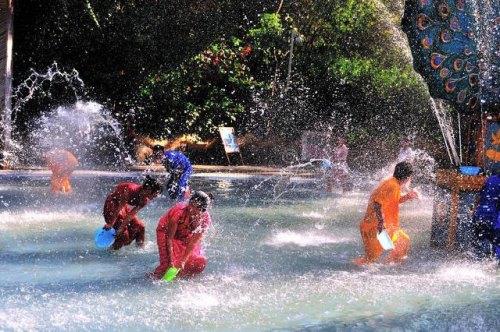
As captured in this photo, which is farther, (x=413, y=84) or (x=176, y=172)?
(x=413, y=84)

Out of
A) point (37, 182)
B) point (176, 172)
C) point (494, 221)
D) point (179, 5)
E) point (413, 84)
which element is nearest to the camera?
point (494, 221)

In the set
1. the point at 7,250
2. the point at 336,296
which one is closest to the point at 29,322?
the point at 336,296

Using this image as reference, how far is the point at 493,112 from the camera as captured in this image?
24.0 feet

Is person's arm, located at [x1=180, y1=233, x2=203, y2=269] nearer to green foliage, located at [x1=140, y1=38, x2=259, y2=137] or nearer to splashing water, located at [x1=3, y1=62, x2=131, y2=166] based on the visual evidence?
splashing water, located at [x1=3, y1=62, x2=131, y2=166]

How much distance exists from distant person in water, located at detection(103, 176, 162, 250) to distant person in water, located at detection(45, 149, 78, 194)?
16.1 feet

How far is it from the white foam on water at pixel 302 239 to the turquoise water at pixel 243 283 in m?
0.03

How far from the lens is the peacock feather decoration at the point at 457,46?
711 centimetres

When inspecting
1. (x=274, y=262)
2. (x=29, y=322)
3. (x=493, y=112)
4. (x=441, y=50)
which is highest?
(x=441, y=50)

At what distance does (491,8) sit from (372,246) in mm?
2972

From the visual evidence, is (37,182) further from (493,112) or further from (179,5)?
(493,112)

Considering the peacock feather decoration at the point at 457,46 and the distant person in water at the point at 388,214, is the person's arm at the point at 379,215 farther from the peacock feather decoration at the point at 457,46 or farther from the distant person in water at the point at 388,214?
the peacock feather decoration at the point at 457,46

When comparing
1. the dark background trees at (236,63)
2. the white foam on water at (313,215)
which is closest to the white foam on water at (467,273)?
the white foam on water at (313,215)

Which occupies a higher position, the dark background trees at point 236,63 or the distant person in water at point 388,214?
the dark background trees at point 236,63

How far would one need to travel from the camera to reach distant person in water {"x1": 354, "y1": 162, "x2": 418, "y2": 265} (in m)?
6.80
